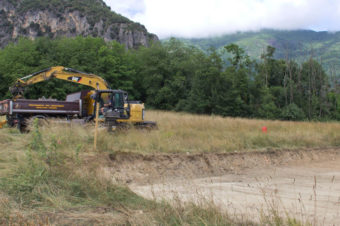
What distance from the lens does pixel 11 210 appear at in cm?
506

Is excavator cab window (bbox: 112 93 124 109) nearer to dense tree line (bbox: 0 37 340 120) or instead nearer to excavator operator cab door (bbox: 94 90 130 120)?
excavator operator cab door (bbox: 94 90 130 120)

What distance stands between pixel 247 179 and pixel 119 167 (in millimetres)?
4128

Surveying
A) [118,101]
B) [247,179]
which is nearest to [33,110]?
[118,101]

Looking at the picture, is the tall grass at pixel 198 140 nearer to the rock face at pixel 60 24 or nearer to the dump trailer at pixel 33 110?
the dump trailer at pixel 33 110

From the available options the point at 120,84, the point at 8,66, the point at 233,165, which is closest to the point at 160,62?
the point at 120,84

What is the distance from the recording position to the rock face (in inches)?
5389

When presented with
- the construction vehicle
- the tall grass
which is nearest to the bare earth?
the tall grass

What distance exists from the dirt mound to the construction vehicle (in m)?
4.49

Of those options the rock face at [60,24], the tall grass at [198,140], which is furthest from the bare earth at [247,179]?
the rock face at [60,24]

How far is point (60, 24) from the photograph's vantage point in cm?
14000

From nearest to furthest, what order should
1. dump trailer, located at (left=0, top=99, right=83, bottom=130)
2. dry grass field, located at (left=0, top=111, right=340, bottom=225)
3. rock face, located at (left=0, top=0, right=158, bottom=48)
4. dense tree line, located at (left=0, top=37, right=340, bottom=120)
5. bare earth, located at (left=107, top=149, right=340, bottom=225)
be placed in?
dry grass field, located at (left=0, top=111, right=340, bottom=225) < bare earth, located at (left=107, top=149, right=340, bottom=225) < dump trailer, located at (left=0, top=99, right=83, bottom=130) < dense tree line, located at (left=0, top=37, right=340, bottom=120) < rock face, located at (left=0, top=0, right=158, bottom=48)

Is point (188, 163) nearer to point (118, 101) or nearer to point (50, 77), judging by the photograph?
point (118, 101)

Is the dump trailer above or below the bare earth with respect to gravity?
above

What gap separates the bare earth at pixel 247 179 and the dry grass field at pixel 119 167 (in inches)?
2.2
